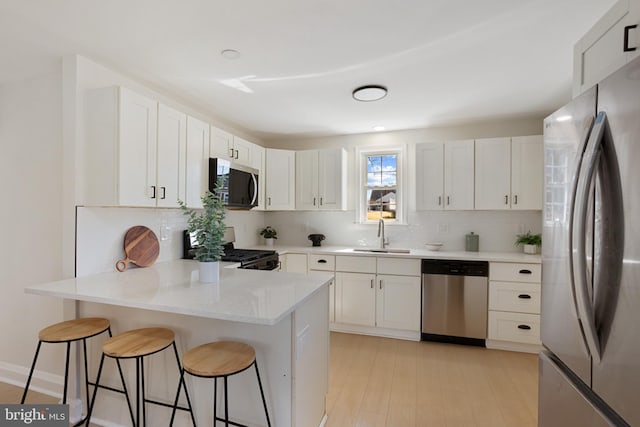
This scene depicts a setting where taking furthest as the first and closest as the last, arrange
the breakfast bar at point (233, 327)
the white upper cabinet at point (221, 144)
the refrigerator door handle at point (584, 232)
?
1. the white upper cabinet at point (221, 144)
2. the breakfast bar at point (233, 327)
3. the refrigerator door handle at point (584, 232)

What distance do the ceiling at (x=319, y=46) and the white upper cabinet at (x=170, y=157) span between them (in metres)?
0.34

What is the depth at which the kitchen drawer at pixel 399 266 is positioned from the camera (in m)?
3.35

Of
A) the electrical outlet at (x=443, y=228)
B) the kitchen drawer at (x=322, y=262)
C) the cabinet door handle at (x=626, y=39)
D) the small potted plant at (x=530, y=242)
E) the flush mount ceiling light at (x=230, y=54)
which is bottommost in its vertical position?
the kitchen drawer at (x=322, y=262)

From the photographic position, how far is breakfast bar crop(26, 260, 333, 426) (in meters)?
1.52

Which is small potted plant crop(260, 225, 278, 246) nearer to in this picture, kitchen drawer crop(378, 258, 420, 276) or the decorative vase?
kitchen drawer crop(378, 258, 420, 276)

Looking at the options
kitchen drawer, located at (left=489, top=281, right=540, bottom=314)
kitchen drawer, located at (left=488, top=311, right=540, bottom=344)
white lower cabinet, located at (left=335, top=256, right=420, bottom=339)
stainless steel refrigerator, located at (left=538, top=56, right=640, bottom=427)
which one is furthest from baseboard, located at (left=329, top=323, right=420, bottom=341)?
stainless steel refrigerator, located at (left=538, top=56, right=640, bottom=427)

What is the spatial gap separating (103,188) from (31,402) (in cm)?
164

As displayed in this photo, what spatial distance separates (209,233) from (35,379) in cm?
200

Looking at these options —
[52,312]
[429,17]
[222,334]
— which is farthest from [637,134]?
[52,312]

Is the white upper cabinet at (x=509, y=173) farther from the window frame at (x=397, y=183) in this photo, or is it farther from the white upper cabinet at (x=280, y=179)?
the white upper cabinet at (x=280, y=179)

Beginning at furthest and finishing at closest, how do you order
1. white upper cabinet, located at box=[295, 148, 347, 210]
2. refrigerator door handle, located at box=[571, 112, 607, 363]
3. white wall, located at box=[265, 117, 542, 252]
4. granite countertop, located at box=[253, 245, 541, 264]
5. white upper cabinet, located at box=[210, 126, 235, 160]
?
1. white upper cabinet, located at box=[295, 148, 347, 210]
2. white wall, located at box=[265, 117, 542, 252]
3. granite countertop, located at box=[253, 245, 541, 264]
4. white upper cabinet, located at box=[210, 126, 235, 160]
5. refrigerator door handle, located at box=[571, 112, 607, 363]

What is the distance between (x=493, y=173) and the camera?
3432 millimetres

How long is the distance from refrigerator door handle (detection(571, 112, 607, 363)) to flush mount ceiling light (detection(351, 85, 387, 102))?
71.4 inches

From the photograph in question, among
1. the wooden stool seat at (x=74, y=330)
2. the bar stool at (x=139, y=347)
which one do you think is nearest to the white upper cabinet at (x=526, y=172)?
the bar stool at (x=139, y=347)
